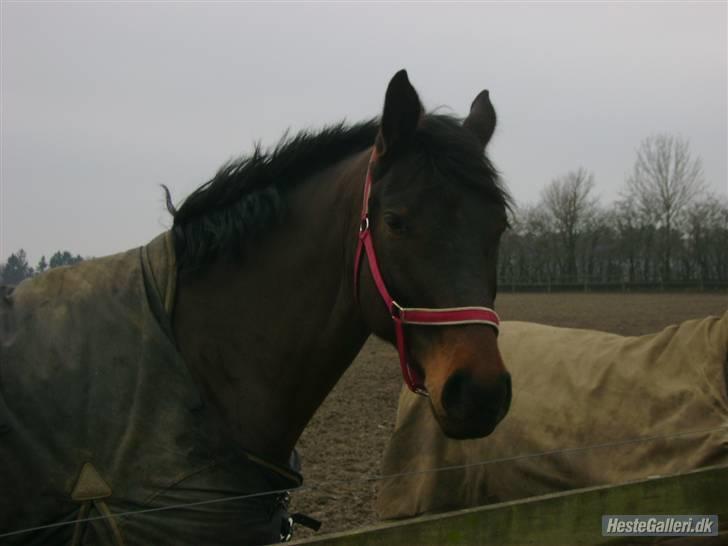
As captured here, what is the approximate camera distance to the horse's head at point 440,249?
180 centimetres

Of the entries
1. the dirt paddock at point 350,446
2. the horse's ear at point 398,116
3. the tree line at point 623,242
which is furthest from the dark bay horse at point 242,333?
the tree line at point 623,242

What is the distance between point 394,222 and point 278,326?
0.56 metres

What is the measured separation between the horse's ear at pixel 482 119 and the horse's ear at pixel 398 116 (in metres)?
0.36

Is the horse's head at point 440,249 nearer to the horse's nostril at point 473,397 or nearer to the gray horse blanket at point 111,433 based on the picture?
the horse's nostril at point 473,397

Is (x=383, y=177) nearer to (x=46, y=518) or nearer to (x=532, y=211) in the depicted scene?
(x=46, y=518)

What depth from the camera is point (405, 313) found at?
1960 millimetres

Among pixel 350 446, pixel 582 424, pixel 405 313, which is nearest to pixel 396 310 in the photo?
pixel 405 313

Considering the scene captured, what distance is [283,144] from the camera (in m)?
2.47

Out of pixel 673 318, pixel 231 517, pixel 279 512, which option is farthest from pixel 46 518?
pixel 673 318

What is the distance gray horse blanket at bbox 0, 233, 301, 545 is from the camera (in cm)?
188

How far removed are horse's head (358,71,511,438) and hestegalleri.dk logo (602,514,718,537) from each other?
0.57 m

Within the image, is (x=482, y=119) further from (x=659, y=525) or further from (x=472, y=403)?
(x=659, y=525)

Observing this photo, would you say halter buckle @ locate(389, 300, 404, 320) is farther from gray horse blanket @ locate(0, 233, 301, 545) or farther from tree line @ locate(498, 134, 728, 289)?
tree line @ locate(498, 134, 728, 289)

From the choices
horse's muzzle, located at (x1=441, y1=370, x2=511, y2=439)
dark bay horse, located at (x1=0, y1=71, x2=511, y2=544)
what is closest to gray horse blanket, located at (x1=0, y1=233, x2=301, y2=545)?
dark bay horse, located at (x1=0, y1=71, x2=511, y2=544)
